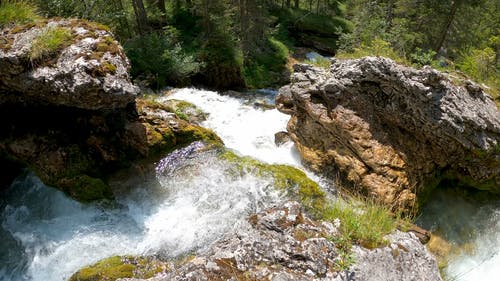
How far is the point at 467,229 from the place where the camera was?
9.09m

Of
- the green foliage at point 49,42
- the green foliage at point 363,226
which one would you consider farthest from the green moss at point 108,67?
the green foliage at point 363,226

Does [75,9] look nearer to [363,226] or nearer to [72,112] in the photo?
[72,112]

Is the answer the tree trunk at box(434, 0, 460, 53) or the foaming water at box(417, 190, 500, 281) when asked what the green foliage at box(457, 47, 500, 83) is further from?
the tree trunk at box(434, 0, 460, 53)

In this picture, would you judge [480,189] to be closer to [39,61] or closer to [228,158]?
[228,158]

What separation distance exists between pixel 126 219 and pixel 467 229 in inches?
363

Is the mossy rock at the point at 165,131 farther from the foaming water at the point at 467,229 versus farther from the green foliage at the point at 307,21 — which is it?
the green foliage at the point at 307,21

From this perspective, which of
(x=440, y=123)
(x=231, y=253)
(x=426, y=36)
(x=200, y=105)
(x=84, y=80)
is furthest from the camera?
(x=426, y=36)

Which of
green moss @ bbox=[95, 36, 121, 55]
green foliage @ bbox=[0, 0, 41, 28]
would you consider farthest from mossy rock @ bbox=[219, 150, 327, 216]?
green foliage @ bbox=[0, 0, 41, 28]

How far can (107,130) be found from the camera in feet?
29.8

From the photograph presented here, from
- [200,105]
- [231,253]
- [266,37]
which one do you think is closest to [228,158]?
[200,105]

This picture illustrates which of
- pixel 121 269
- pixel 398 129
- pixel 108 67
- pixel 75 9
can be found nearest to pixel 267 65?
pixel 75 9

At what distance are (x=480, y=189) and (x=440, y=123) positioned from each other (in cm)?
311

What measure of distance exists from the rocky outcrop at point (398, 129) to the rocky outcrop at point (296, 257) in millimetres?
5307

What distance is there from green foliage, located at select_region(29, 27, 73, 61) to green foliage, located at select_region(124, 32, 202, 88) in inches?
293
